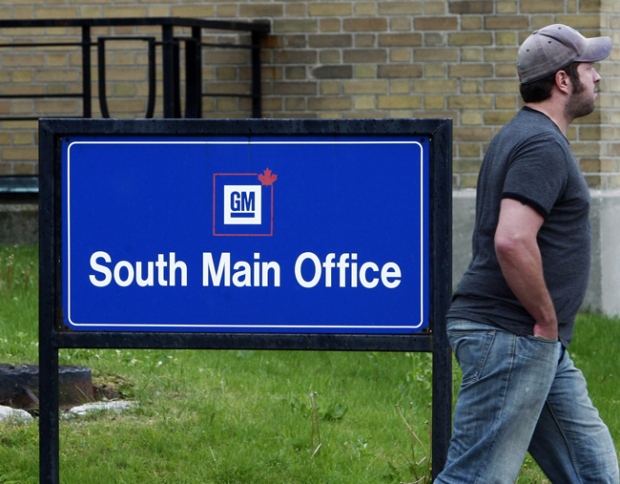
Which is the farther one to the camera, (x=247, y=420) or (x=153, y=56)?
(x=153, y=56)

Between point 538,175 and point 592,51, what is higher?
point 592,51

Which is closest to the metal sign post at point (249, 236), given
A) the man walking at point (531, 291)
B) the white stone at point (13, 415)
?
the man walking at point (531, 291)

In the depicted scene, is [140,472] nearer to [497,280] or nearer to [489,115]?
[497,280]

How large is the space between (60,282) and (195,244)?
48 cm

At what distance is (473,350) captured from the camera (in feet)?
10.9

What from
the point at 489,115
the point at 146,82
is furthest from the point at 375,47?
the point at 146,82

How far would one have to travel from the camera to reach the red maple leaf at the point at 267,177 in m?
3.80

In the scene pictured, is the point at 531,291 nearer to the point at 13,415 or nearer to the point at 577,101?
the point at 577,101

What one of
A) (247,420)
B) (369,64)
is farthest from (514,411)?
(369,64)

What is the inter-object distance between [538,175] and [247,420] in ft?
8.04

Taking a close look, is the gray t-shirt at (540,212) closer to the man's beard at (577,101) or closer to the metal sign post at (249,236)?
the man's beard at (577,101)

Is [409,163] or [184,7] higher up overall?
[184,7]

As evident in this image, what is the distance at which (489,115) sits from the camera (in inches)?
378

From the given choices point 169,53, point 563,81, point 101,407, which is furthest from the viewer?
point 169,53
